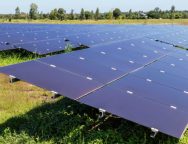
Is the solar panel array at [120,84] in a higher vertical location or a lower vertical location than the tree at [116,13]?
lower

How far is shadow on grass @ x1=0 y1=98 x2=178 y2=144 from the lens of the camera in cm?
779

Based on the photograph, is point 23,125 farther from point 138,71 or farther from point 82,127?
point 138,71

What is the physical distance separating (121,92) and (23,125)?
8.94 ft

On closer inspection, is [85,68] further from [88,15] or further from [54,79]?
[88,15]

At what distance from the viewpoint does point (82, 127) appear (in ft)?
27.1

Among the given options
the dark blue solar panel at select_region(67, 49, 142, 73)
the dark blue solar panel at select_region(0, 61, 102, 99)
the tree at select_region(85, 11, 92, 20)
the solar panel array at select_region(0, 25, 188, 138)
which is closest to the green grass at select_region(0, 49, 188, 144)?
the solar panel array at select_region(0, 25, 188, 138)

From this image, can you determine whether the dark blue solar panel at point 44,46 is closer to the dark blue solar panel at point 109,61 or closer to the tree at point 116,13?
the dark blue solar panel at point 109,61

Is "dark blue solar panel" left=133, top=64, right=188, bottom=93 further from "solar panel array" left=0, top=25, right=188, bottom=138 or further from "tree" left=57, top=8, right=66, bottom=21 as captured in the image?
"tree" left=57, top=8, right=66, bottom=21

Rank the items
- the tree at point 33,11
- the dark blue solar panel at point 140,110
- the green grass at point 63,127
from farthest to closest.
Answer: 1. the tree at point 33,11
2. the green grass at point 63,127
3. the dark blue solar panel at point 140,110

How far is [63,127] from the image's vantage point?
829 cm

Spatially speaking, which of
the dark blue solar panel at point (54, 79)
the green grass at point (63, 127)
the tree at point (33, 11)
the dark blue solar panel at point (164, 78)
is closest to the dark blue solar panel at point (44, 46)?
the green grass at point (63, 127)

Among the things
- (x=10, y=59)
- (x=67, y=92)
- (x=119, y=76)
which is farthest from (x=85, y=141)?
(x=10, y=59)

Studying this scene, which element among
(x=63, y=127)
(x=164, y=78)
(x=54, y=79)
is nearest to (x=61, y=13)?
(x=164, y=78)

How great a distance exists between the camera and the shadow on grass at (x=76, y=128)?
7785 millimetres
